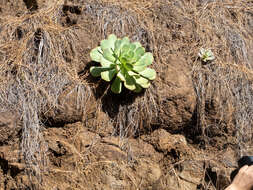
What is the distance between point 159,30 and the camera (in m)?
2.83

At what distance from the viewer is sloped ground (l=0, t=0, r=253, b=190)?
7.78 ft

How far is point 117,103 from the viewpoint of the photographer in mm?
2578

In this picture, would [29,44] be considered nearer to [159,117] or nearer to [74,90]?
[74,90]

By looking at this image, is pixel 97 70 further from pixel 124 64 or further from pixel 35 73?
pixel 35 73

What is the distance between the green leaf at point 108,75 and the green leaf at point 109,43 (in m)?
0.17

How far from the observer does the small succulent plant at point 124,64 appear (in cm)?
246

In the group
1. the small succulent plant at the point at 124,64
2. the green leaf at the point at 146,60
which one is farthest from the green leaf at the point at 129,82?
the green leaf at the point at 146,60

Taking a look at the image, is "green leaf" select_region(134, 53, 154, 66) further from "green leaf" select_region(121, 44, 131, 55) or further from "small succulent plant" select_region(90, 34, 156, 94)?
"green leaf" select_region(121, 44, 131, 55)

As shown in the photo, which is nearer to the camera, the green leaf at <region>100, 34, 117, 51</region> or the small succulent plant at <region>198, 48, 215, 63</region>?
the green leaf at <region>100, 34, 117, 51</region>

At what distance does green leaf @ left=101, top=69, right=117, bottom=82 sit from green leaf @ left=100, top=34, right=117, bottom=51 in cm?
17

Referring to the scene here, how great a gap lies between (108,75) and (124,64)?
5.6 inches

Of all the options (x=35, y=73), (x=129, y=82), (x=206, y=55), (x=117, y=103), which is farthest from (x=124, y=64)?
(x=206, y=55)

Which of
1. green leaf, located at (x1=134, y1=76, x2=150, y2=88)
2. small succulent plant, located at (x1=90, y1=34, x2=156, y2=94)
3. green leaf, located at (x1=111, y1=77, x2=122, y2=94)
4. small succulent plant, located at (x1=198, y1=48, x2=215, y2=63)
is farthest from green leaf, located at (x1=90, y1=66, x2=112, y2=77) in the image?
small succulent plant, located at (x1=198, y1=48, x2=215, y2=63)

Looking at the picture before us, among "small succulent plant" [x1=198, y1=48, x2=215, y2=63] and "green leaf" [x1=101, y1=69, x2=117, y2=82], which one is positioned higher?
"small succulent plant" [x1=198, y1=48, x2=215, y2=63]
